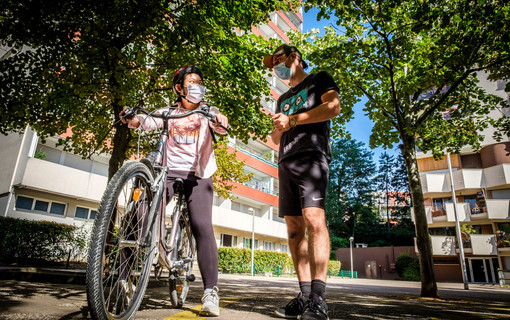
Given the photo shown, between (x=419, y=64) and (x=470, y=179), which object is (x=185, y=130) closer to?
(x=419, y=64)

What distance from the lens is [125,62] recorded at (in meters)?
6.93

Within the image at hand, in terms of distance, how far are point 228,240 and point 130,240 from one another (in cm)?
3215

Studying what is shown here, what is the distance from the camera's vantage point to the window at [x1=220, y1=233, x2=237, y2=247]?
1273 inches

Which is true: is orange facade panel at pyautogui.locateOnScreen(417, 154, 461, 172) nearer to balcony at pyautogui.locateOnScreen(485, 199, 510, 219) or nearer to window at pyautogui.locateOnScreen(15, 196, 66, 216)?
balcony at pyautogui.locateOnScreen(485, 199, 510, 219)

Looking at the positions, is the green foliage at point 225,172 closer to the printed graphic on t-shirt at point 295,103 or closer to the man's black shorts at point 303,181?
the printed graphic on t-shirt at point 295,103

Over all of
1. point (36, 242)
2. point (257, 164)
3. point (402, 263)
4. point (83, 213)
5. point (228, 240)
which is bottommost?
point (402, 263)

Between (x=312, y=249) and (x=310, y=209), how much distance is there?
31cm

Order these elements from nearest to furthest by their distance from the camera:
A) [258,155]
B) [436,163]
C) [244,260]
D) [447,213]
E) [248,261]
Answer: [244,260], [248,261], [447,213], [436,163], [258,155]

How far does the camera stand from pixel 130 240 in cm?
196

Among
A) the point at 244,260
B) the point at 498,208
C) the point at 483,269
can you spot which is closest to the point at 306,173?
the point at 244,260

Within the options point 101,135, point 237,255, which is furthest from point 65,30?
point 237,255

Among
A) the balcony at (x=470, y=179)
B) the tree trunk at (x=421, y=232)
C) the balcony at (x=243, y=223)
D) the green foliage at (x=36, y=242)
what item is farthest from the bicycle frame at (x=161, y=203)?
the balcony at (x=470, y=179)

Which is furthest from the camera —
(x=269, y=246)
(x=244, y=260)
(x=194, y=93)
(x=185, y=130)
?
(x=269, y=246)

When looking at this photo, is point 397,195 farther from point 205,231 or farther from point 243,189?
point 205,231
